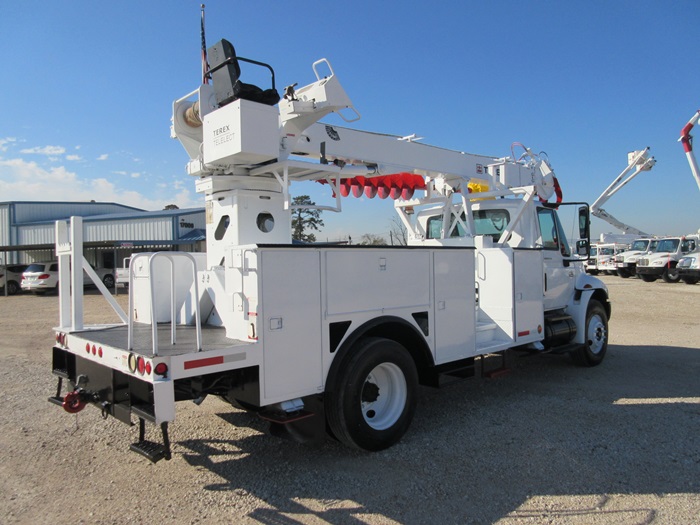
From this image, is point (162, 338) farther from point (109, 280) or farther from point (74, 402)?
point (109, 280)

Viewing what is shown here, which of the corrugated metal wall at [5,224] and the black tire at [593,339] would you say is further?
the corrugated metal wall at [5,224]

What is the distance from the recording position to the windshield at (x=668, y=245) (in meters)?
27.8

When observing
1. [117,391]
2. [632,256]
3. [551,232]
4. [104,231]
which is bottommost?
A: [117,391]

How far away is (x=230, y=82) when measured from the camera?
4945 millimetres

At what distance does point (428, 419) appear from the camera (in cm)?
559

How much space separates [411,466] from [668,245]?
2905cm

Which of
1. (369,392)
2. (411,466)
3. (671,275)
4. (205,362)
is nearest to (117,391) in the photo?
(205,362)

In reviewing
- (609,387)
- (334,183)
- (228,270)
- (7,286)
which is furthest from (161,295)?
(7,286)

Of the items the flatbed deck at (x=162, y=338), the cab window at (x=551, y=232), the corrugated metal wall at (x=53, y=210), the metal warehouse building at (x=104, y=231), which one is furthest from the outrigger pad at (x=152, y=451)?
the corrugated metal wall at (x=53, y=210)

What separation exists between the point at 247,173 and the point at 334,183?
1.13m

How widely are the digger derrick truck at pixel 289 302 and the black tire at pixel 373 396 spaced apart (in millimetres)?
14

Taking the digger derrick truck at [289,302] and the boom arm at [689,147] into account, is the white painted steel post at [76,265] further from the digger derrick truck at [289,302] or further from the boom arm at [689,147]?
the boom arm at [689,147]

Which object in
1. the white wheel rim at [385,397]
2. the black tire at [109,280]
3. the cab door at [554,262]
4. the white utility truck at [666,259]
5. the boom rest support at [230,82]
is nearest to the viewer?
the white wheel rim at [385,397]

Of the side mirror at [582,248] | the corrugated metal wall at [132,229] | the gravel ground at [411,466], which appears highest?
the corrugated metal wall at [132,229]
